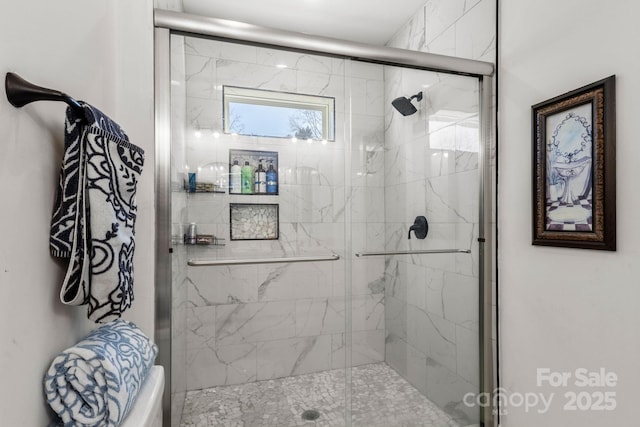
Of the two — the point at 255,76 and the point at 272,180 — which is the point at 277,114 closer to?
the point at 255,76

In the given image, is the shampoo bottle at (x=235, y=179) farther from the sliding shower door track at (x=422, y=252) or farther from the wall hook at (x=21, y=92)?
the wall hook at (x=21, y=92)

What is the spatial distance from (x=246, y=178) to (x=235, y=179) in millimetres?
54

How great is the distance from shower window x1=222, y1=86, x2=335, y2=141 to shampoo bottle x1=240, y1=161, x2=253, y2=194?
170 millimetres

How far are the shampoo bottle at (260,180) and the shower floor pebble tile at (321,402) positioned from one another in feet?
3.38

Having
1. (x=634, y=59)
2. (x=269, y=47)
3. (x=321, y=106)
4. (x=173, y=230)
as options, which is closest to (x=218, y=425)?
(x=173, y=230)


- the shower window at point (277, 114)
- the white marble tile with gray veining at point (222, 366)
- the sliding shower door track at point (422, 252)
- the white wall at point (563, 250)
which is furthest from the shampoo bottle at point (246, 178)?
the white wall at point (563, 250)

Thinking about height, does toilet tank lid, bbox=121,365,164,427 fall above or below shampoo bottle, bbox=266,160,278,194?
below

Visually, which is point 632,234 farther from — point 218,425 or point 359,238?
point 218,425

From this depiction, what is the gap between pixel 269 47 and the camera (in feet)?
4.93

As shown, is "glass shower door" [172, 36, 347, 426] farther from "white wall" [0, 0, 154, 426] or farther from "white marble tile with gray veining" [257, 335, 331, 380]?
"white wall" [0, 0, 154, 426]

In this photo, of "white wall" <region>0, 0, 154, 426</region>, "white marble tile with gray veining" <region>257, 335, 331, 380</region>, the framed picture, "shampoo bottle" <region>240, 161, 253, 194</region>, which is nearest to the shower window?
"shampoo bottle" <region>240, 161, 253, 194</region>

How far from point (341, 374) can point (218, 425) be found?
667 mm

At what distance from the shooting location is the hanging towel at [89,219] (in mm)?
566

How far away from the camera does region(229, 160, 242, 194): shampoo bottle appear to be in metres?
1.63
